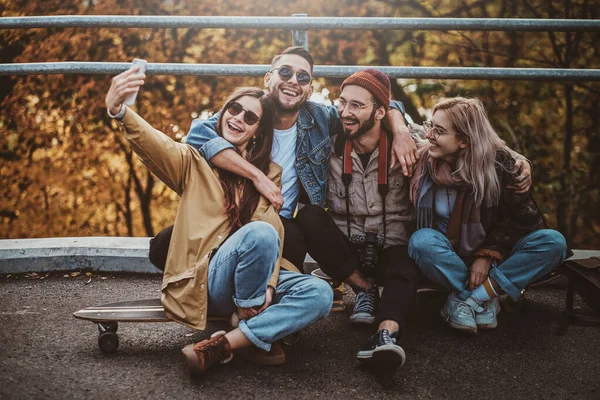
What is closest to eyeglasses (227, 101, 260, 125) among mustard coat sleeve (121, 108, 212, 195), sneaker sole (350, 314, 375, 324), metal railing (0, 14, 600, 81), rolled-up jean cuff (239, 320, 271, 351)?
mustard coat sleeve (121, 108, 212, 195)

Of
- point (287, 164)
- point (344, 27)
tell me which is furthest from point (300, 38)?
point (287, 164)

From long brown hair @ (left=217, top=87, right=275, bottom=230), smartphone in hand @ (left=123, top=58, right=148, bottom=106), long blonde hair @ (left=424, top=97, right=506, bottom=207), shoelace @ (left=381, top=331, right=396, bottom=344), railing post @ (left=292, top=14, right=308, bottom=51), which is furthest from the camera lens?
railing post @ (left=292, top=14, right=308, bottom=51)

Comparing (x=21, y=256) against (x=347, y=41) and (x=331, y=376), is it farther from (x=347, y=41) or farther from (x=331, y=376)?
(x=347, y=41)

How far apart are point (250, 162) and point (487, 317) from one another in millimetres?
1458

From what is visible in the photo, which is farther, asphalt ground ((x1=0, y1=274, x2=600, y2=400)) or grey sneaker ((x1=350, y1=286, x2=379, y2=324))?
grey sneaker ((x1=350, y1=286, x2=379, y2=324))

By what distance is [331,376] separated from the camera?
8.11ft

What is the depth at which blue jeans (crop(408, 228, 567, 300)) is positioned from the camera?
2.94 m

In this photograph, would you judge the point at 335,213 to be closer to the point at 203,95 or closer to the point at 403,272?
the point at 403,272

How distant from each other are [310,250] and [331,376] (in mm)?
738

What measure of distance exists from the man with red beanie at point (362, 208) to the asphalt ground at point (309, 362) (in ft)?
0.99

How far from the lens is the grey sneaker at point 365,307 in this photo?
9.82ft

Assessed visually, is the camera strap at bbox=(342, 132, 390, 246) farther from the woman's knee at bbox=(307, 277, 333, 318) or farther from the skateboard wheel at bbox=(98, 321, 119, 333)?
the skateboard wheel at bbox=(98, 321, 119, 333)

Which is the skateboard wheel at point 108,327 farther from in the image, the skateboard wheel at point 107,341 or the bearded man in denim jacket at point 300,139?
the bearded man in denim jacket at point 300,139

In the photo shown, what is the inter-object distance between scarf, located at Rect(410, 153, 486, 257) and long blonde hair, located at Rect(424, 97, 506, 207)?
2.1 inches
